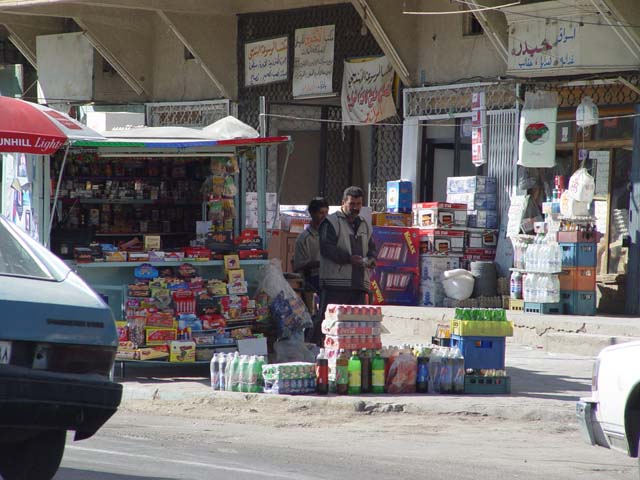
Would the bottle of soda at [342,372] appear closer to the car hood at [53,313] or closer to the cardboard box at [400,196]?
the car hood at [53,313]

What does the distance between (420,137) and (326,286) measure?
344 inches

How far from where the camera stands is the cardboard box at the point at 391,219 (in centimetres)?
1981

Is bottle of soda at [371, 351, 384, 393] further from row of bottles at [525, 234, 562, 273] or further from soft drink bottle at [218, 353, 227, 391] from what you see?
row of bottles at [525, 234, 562, 273]

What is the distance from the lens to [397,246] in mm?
19172

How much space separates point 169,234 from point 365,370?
16.0 feet

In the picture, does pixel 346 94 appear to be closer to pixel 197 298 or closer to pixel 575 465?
pixel 197 298

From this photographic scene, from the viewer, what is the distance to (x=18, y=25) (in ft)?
86.5

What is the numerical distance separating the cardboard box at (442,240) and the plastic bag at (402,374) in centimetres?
780

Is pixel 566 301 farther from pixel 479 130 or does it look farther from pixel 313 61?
pixel 313 61

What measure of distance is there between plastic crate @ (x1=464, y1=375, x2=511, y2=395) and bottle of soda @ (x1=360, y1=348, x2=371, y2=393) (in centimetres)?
96

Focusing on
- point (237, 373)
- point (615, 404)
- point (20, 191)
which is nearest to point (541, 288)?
point (237, 373)

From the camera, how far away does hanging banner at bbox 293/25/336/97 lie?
22.8 metres

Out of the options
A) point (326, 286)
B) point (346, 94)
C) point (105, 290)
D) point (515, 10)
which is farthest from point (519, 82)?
point (105, 290)

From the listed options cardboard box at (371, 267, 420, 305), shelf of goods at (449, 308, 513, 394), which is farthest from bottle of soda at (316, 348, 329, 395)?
cardboard box at (371, 267, 420, 305)
